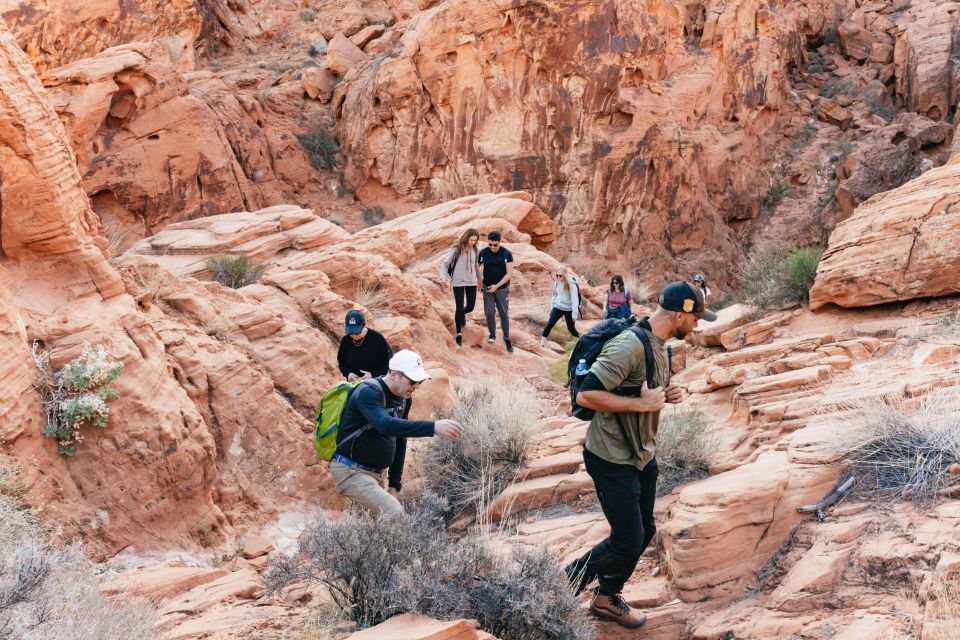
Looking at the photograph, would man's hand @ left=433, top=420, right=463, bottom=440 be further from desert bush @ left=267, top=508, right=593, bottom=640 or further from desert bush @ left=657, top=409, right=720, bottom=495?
desert bush @ left=657, top=409, right=720, bottom=495

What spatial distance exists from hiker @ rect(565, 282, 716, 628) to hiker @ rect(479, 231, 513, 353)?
7.89 metres

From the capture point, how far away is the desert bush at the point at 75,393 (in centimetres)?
682

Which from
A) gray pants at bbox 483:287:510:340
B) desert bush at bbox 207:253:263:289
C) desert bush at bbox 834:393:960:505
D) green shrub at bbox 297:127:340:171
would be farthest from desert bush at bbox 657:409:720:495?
green shrub at bbox 297:127:340:171

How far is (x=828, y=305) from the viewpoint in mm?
10906

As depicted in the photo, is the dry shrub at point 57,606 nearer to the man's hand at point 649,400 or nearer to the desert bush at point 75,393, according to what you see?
the desert bush at point 75,393

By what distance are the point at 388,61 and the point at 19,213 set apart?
22.1 m

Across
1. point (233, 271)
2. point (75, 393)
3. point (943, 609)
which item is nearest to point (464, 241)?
point (233, 271)

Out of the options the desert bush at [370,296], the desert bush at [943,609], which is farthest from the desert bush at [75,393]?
the desert bush at [943,609]

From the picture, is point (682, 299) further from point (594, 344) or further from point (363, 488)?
point (363, 488)

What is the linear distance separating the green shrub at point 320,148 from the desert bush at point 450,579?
25588 millimetres

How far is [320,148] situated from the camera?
95.9 feet

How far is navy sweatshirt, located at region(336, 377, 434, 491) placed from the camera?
218 inches

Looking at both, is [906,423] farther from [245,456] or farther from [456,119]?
[456,119]

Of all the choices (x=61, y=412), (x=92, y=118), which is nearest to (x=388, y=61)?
(x=92, y=118)
